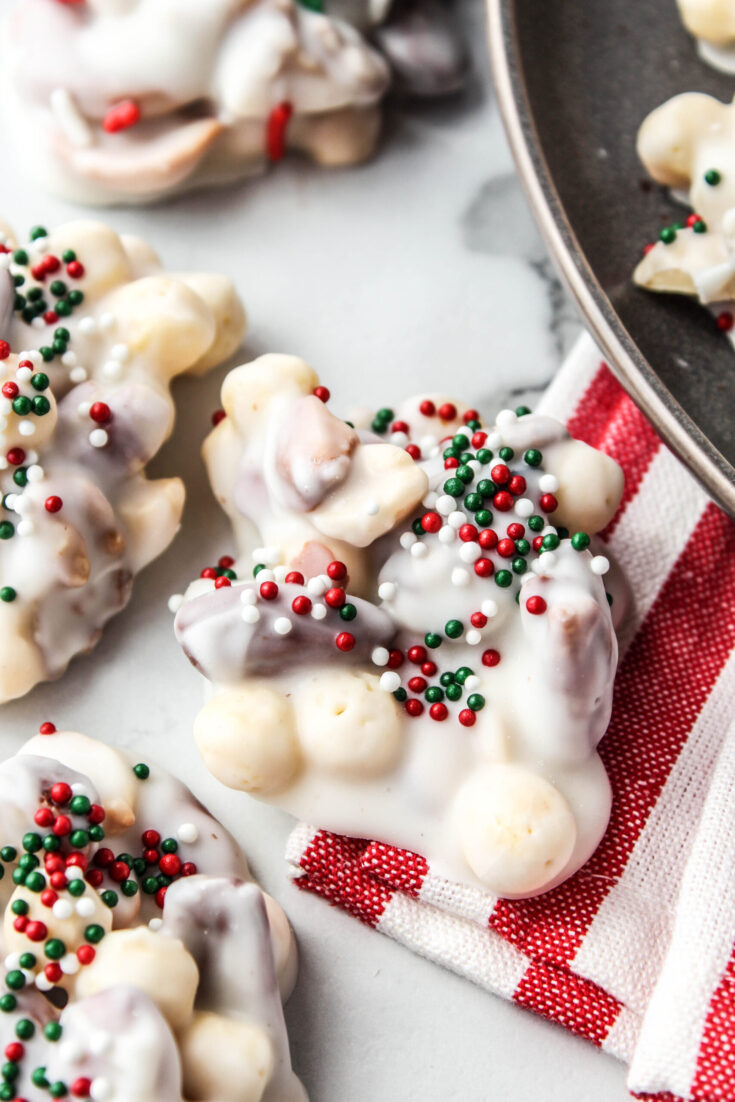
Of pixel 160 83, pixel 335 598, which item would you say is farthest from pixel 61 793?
pixel 160 83

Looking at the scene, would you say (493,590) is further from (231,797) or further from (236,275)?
(236,275)

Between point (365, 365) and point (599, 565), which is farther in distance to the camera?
point (365, 365)

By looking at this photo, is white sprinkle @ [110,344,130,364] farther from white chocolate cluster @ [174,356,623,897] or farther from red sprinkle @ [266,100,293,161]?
red sprinkle @ [266,100,293,161]

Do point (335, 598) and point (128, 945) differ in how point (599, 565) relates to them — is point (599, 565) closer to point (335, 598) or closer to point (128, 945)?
point (335, 598)

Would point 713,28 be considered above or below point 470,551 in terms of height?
above

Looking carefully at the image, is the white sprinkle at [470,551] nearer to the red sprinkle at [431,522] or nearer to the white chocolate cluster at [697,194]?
the red sprinkle at [431,522]

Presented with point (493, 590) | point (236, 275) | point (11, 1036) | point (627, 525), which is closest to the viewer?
point (11, 1036)

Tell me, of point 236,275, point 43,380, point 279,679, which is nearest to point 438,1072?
point 279,679
